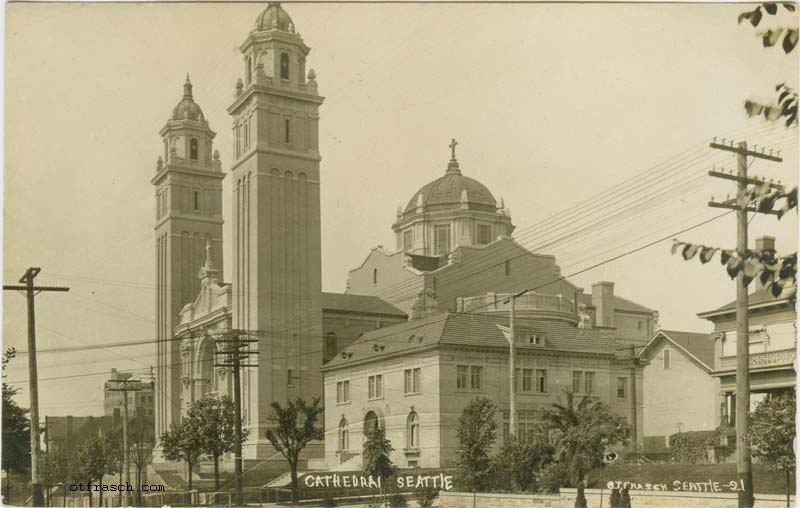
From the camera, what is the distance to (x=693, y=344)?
3231 centimetres

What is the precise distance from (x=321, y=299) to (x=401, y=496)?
16.8 m

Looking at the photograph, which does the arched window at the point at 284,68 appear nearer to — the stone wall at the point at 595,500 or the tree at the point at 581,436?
the tree at the point at 581,436

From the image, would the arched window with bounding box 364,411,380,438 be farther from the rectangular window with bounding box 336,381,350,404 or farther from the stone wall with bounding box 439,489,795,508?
the stone wall with bounding box 439,489,795,508

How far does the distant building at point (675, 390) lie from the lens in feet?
109

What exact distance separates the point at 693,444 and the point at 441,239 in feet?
87.2

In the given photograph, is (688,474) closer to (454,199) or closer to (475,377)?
(475,377)

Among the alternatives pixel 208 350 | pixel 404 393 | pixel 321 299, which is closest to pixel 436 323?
pixel 404 393

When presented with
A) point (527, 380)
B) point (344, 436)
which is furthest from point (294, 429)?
point (527, 380)

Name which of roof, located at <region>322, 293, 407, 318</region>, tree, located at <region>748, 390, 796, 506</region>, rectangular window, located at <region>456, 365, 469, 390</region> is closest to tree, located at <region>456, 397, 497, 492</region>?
rectangular window, located at <region>456, 365, 469, 390</region>

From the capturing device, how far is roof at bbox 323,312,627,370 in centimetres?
3222

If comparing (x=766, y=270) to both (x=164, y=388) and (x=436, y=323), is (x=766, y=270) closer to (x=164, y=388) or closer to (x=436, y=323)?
(x=436, y=323)

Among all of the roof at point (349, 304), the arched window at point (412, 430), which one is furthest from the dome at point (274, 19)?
the roof at point (349, 304)

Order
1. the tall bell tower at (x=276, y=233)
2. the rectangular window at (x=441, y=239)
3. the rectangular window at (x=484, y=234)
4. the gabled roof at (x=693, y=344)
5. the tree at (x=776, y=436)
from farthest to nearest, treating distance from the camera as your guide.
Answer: the rectangular window at (x=441, y=239)
the rectangular window at (x=484, y=234)
the tall bell tower at (x=276, y=233)
the gabled roof at (x=693, y=344)
the tree at (x=776, y=436)

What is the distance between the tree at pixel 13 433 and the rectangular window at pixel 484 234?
29812mm
